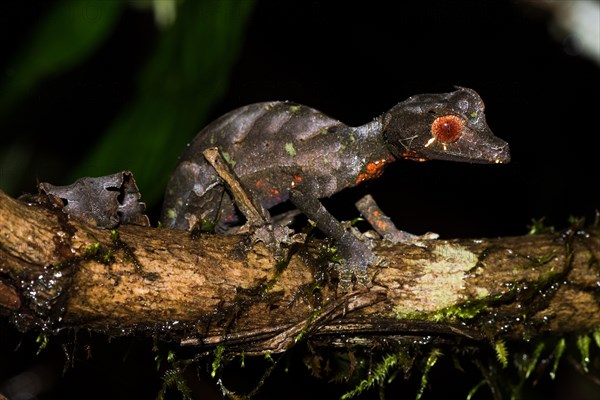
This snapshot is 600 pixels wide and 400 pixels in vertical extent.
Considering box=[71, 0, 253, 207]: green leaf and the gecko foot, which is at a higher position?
box=[71, 0, 253, 207]: green leaf

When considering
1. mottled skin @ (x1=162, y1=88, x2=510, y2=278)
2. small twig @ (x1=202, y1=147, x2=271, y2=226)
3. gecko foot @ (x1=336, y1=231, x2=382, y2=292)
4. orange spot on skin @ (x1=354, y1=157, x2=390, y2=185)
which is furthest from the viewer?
orange spot on skin @ (x1=354, y1=157, x2=390, y2=185)

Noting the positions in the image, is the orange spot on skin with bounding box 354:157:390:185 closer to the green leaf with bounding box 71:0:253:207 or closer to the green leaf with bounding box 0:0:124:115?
the green leaf with bounding box 71:0:253:207

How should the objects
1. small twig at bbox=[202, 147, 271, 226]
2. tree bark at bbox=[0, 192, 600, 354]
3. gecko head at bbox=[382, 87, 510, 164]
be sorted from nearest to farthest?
tree bark at bbox=[0, 192, 600, 354]
small twig at bbox=[202, 147, 271, 226]
gecko head at bbox=[382, 87, 510, 164]

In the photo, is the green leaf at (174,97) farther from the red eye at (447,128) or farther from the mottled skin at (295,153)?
the red eye at (447,128)

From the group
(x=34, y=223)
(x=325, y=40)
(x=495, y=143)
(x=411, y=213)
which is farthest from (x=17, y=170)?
(x=495, y=143)

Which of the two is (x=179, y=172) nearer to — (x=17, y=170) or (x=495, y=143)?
(x=495, y=143)

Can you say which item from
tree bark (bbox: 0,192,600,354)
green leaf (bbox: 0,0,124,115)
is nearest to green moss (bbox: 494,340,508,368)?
tree bark (bbox: 0,192,600,354)

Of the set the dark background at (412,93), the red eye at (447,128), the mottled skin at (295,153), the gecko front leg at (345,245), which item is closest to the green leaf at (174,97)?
the mottled skin at (295,153)
